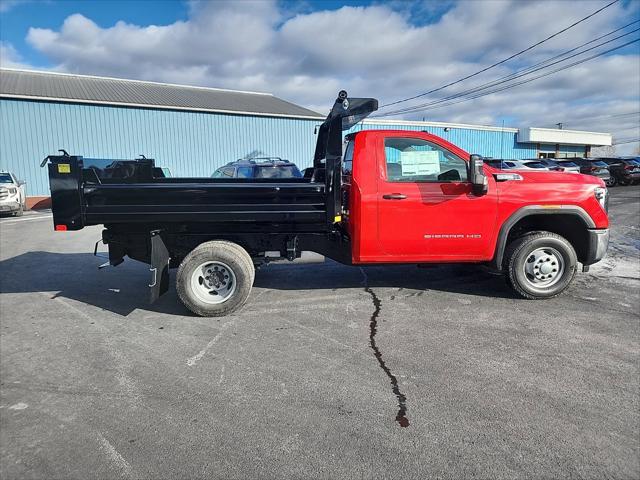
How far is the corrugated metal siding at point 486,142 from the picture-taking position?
3536 centimetres

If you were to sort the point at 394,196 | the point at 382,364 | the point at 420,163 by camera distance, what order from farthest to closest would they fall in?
the point at 420,163, the point at 394,196, the point at 382,364

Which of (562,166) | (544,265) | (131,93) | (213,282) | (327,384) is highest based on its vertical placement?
(131,93)

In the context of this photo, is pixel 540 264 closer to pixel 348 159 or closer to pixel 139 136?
pixel 348 159

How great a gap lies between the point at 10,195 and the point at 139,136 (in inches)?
331

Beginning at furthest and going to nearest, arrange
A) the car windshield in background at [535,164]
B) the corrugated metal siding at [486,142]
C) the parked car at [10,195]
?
the corrugated metal siding at [486,142] → the car windshield in background at [535,164] → the parked car at [10,195]

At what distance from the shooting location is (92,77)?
92.2 feet

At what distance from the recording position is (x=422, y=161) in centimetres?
535

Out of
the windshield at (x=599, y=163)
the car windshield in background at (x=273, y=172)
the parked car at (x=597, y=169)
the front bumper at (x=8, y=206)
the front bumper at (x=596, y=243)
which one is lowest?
the front bumper at (x=596, y=243)

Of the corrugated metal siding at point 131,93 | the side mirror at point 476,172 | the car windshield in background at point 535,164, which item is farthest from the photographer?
the corrugated metal siding at point 131,93

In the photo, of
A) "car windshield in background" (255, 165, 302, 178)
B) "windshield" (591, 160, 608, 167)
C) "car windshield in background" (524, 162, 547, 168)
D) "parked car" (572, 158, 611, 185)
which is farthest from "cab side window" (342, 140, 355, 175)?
"windshield" (591, 160, 608, 167)


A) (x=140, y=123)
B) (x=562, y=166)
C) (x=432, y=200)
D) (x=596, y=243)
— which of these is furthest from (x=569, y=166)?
(x=140, y=123)

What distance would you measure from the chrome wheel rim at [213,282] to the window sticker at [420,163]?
2.45 m

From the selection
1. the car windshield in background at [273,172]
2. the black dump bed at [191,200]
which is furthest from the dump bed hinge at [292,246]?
the car windshield in background at [273,172]

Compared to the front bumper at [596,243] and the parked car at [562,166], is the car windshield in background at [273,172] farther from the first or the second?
the parked car at [562,166]
